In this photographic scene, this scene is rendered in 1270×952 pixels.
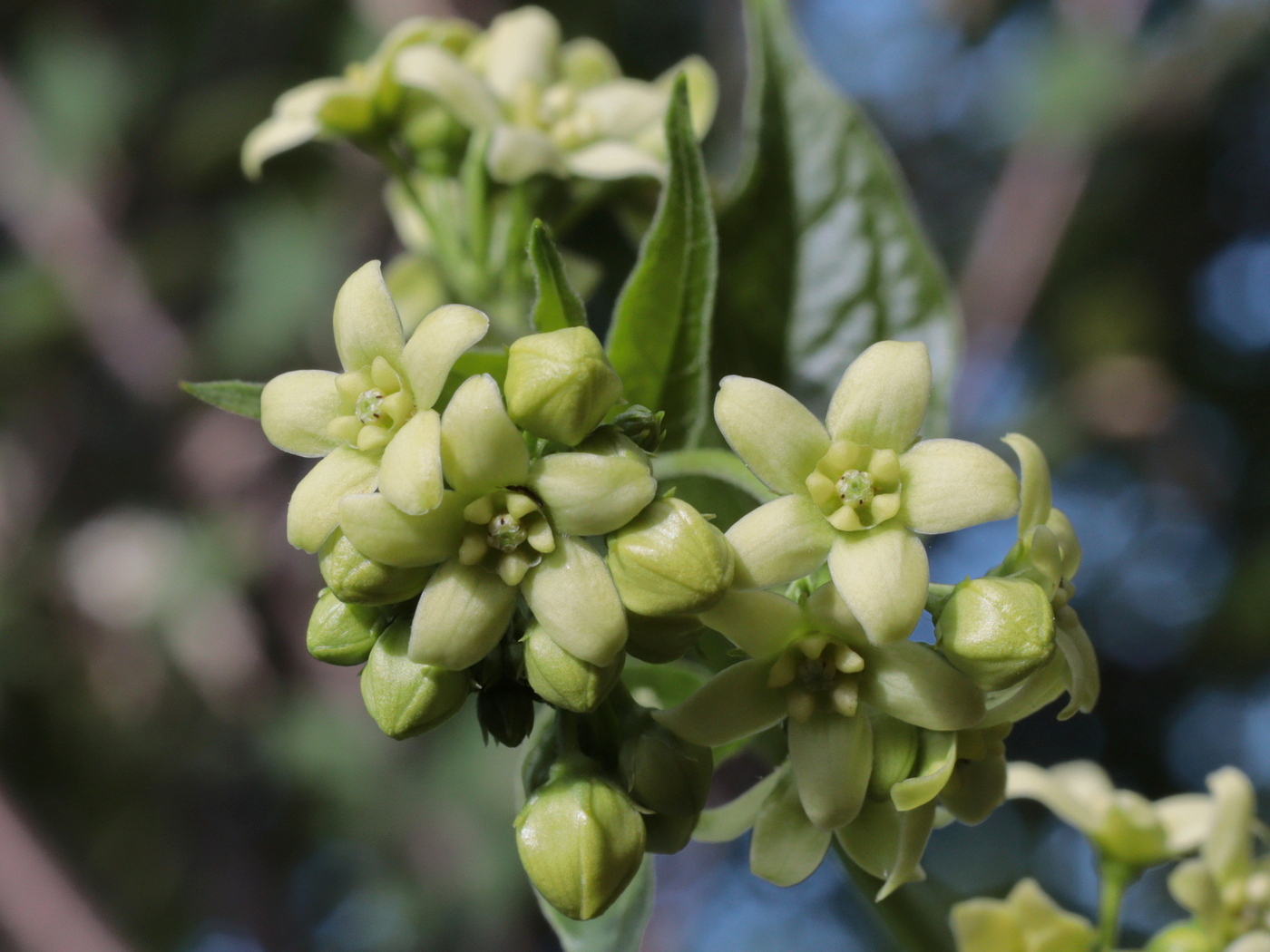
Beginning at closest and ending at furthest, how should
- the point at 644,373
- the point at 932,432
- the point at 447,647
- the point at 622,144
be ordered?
the point at 447,647 < the point at 644,373 < the point at 932,432 < the point at 622,144

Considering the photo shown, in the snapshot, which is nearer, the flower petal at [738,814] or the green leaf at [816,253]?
the flower petal at [738,814]

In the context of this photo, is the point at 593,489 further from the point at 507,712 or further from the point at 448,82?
the point at 448,82

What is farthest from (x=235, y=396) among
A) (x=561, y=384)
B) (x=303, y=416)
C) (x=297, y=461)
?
(x=297, y=461)

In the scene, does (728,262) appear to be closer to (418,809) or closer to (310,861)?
(418,809)

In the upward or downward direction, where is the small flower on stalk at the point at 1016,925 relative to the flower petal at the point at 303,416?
downward

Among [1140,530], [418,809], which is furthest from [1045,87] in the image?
[418,809]

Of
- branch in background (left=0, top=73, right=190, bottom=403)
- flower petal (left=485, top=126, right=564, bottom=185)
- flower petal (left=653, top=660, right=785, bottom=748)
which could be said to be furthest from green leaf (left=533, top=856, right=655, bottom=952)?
branch in background (left=0, top=73, right=190, bottom=403)

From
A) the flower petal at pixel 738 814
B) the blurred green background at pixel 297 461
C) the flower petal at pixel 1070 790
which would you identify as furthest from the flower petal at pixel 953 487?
the blurred green background at pixel 297 461

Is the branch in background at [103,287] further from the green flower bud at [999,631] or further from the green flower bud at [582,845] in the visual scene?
the green flower bud at [999,631]
